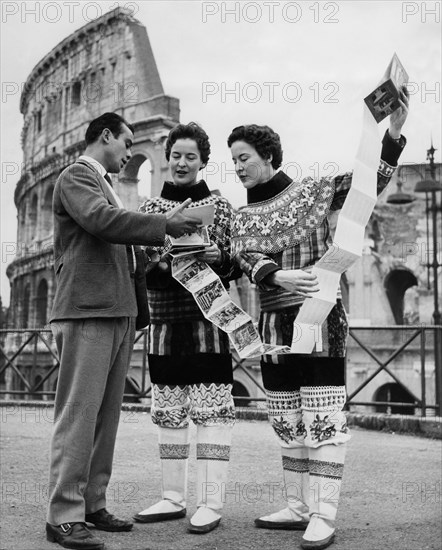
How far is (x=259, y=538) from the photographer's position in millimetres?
2971

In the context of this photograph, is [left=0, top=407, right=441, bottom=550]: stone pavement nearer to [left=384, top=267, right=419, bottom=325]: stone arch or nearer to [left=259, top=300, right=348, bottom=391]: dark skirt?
[left=259, top=300, right=348, bottom=391]: dark skirt

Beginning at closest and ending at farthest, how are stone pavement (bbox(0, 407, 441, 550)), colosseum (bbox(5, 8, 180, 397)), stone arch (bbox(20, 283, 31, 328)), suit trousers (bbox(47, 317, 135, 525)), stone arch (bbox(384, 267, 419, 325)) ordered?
suit trousers (bbox(47, 317, 135, 525)) → stone pavement (bbox(0, 407, 441, 550)) → stone arch (bbox(384, 267, 419, 325)) → colosseum (bbox(5, 8, 180, 397)) → stone arch (bbox(20, 283, 31, 328))

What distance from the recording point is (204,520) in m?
3.04

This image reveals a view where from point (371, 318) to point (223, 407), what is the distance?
19028 mm

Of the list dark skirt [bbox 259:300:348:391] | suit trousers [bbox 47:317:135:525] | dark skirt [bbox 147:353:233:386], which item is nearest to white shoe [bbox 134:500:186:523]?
suit trousers [bbox 47:317:135:525]

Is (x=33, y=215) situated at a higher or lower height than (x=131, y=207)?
higher

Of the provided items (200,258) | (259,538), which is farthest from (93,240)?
(259,538)

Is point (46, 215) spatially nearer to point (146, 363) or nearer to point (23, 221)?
point (23, 221)

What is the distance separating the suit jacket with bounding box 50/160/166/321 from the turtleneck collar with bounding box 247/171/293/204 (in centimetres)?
54

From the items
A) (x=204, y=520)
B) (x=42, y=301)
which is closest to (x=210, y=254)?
(x=204, y=520)

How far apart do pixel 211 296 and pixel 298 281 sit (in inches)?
18.4

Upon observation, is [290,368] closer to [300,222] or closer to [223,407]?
[223,407]

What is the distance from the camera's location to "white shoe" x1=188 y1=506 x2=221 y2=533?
2992 millimetres

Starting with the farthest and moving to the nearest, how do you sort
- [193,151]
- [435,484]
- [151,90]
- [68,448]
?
1. [151,90]
2. [435,484]
3. [193,151]
4. [68,448]
